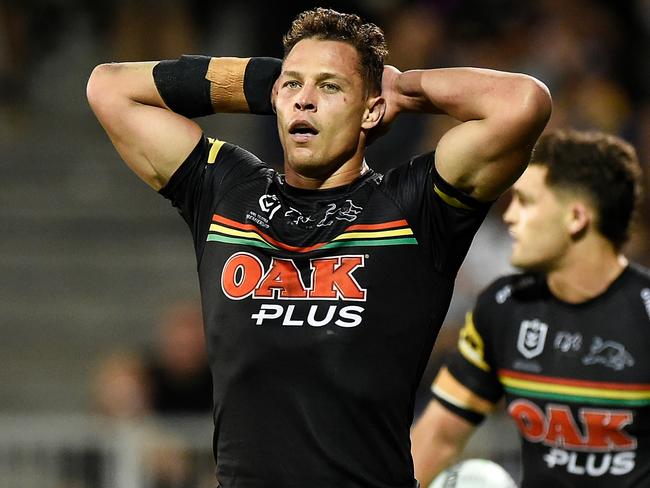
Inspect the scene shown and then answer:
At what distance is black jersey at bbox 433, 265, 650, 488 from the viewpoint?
451 cm

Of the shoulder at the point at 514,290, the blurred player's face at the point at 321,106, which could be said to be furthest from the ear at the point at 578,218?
the blurred player's face at the point at 321,106

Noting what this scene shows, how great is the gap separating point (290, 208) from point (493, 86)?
0.67 m

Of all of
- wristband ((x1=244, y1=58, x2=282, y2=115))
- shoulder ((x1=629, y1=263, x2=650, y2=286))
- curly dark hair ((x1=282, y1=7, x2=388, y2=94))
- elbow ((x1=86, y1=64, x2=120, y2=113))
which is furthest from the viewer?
shoulder ((x1=629, y1=263, x2=650, y2=286))

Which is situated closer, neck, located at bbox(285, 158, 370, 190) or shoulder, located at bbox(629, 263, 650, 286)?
neck, located at bbox(285, 158, 370, 190)

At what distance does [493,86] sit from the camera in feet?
11.6

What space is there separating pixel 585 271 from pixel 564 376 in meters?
0.41

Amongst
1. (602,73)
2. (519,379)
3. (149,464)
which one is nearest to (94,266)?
(149,464)

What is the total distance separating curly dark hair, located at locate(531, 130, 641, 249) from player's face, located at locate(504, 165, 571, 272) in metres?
0.05

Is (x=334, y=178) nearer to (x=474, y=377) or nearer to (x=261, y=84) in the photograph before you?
(x=261, y=84)

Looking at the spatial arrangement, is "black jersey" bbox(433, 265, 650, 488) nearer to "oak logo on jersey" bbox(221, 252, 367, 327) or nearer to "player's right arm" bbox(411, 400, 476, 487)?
"player's right arm" bbox(411, 400, 476, 487)

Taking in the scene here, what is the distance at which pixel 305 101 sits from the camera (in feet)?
11.7

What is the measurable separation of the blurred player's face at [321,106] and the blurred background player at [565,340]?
Answer: 1334 millimetres

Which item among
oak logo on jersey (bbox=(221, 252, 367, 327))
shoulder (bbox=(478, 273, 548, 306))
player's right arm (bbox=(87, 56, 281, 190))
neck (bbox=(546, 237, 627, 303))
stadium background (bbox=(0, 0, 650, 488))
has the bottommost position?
stadium background (bbox=(0, 0, 650, 488))

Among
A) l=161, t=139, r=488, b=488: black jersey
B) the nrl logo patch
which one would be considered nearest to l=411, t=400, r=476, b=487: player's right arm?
the nrl logo patch
